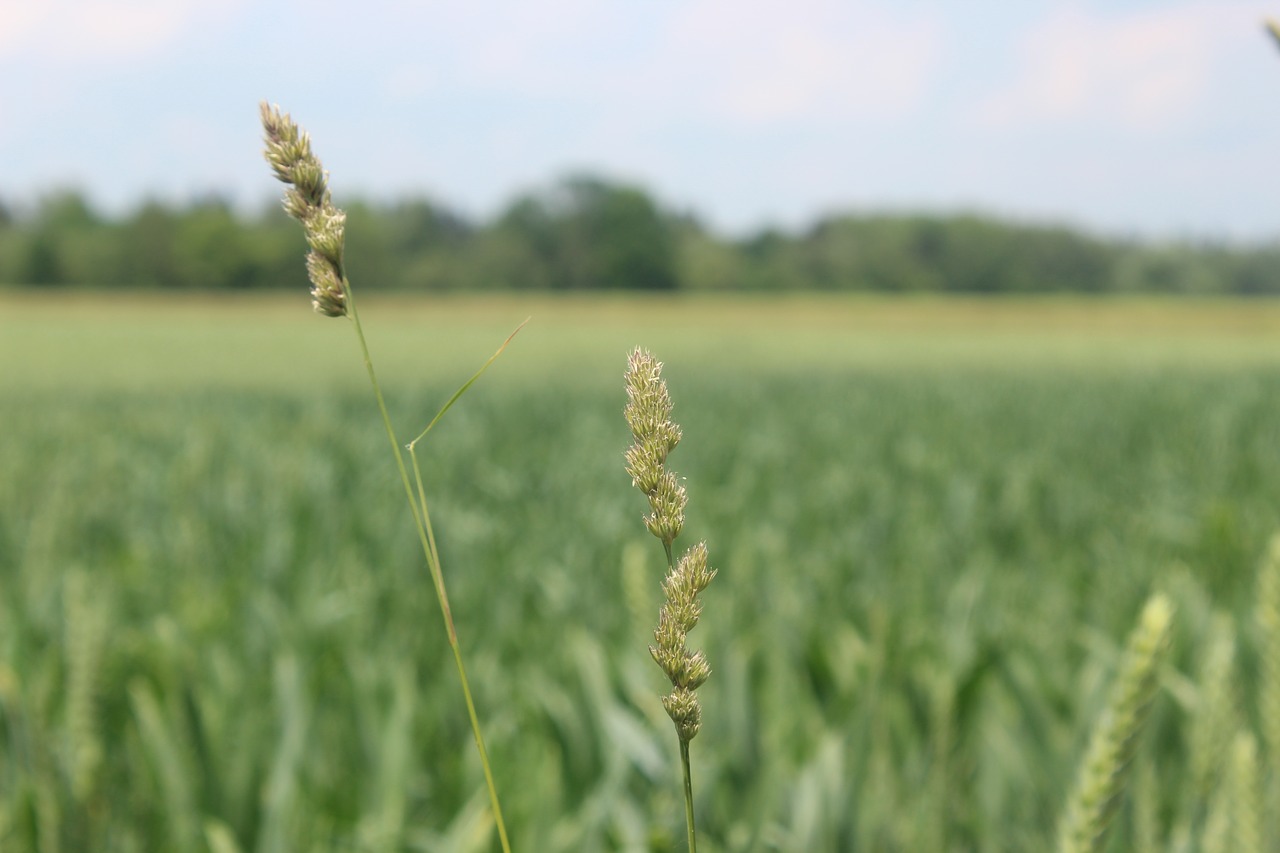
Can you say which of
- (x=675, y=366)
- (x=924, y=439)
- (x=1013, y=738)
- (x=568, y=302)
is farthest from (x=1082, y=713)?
(x=568, y=302)

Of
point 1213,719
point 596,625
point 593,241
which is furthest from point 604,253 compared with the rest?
point 1213,719

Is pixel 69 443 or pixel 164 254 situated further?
pixel 164 254

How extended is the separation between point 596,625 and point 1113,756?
108 inches

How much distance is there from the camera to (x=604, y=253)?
68812 millimetres

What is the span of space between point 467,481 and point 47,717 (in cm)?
399

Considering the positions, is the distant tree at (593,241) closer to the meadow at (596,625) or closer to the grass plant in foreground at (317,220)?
the meadow at (596,625)

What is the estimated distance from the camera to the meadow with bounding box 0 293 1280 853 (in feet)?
5.34

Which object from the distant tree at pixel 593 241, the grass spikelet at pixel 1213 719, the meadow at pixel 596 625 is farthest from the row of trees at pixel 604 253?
the grass spikelet at pixel 1213 719

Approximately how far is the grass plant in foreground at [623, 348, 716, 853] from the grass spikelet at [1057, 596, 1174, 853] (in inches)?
6.7

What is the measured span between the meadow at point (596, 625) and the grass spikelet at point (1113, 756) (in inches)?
8.4

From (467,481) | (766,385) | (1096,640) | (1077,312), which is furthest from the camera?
(1077,312)

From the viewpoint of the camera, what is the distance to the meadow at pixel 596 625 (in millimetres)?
1629

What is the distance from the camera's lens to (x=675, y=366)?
23422 mm

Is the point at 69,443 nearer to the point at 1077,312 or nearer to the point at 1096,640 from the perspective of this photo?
the point at 1096,640
